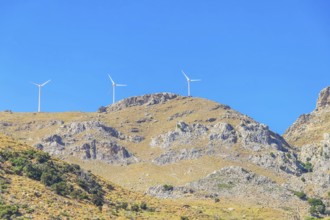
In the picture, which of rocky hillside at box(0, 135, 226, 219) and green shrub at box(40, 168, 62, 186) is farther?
green shrub at box(40, 168, 62, 186)

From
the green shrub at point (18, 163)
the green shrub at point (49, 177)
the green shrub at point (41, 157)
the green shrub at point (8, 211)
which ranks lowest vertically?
the green shrub at point (8, 211)

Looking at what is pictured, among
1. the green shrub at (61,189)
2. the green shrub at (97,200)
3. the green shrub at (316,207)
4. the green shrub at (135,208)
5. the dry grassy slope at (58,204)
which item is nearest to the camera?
the dry grassy slope at (58,204)

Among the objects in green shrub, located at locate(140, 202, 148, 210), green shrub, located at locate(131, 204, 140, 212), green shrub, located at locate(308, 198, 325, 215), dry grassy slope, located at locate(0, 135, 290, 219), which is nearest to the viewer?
dry grassy slope, located at locate(0, 135, 290, 219)

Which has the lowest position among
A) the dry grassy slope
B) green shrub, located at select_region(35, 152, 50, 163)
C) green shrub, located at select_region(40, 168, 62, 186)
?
the dry grassy slope

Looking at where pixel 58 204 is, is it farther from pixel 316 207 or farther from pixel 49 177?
pixel 316 207

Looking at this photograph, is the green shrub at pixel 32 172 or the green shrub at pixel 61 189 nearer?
the green shrub at pixel 61 189

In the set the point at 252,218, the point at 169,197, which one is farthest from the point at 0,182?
the point at 169,197

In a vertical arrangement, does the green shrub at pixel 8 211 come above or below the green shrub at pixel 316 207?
below

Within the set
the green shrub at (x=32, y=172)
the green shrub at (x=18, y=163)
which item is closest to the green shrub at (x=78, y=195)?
the green shrub at (x=32, y=172)

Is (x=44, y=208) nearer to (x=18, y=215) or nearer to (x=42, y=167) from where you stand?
(x=18, y=215)

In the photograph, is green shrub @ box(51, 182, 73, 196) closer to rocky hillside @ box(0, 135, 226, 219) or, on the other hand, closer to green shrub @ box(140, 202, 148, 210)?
rocky hillside @ box(0, 135, 226, 219)

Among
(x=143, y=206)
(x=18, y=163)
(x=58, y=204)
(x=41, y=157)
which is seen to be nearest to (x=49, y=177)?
(x=18, y=163)

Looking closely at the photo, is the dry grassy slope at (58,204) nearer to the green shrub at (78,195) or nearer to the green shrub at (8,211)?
the green shrub at (8,211)

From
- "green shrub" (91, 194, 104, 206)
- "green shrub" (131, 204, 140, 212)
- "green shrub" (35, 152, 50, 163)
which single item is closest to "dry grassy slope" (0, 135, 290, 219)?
"green shrub" (131, 204, 140, 212)
